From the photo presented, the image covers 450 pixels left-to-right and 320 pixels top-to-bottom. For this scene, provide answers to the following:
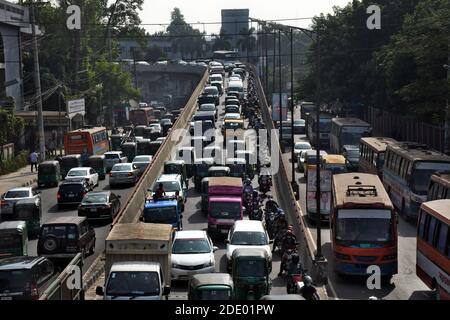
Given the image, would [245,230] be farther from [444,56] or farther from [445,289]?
[444,56]

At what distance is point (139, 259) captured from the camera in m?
24.8

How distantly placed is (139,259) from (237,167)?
2314cm

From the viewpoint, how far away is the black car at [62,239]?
2852 centimetres

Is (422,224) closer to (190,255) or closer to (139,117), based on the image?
(190,255)

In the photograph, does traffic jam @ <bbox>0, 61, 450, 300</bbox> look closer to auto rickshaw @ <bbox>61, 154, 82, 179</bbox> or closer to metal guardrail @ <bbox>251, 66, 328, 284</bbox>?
auto rickshaw @ <bbox>61, 154, 82, 179</bbox>

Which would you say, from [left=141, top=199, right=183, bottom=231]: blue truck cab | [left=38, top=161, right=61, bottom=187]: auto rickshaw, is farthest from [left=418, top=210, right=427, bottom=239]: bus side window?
[left=38, top=161, right=61, bottom=187]: auto rickshaw

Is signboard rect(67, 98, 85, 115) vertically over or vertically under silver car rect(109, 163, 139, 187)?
over

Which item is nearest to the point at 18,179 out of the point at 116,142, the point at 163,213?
the point at 116,142

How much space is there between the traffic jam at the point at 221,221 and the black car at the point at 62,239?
36 mm

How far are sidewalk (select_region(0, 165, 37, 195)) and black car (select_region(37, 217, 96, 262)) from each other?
2232cm

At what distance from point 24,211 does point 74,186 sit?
757cm

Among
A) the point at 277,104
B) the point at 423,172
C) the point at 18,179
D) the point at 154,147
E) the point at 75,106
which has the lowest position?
the point at 18,179

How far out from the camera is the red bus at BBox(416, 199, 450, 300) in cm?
2203

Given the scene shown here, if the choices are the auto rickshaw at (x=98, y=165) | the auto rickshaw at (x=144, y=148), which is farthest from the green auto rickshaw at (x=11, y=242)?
the auto rickshaw at (x=144, y=148)
